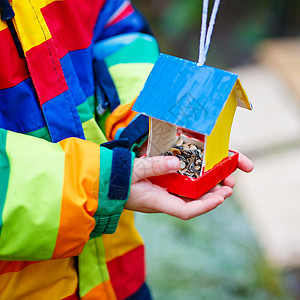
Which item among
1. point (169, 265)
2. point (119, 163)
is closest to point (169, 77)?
point (119, 163)

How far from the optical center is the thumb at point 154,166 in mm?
881

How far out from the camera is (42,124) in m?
0.93

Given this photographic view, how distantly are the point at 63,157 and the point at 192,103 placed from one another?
0.88 ft

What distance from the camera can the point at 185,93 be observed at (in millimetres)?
898

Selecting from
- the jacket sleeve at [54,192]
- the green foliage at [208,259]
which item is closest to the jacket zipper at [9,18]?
the jacket sleeve at [54,192]

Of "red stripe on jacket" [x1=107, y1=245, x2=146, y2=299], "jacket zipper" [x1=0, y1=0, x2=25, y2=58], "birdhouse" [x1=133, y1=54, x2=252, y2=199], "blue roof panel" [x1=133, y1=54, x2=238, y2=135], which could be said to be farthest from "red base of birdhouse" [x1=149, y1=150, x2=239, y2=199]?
"jacket zipper" [x1=0, y1=0, x2=25, y2=58]

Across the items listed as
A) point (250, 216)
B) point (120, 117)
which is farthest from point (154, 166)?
point (250, 216)

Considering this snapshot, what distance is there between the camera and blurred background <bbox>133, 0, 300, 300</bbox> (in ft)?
6.57

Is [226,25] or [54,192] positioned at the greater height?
[54,192]

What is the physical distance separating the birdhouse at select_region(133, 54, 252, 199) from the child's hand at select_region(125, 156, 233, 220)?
36 millimetres

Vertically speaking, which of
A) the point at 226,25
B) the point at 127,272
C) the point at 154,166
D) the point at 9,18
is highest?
the point at 9,18

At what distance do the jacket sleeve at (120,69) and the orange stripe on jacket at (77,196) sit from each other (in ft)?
0.74

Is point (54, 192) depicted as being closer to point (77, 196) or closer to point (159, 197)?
point (77, 196)

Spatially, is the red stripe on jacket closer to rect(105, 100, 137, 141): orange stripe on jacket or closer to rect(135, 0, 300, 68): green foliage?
rect(105, 100, 137, 141): orange stripe on jacket
